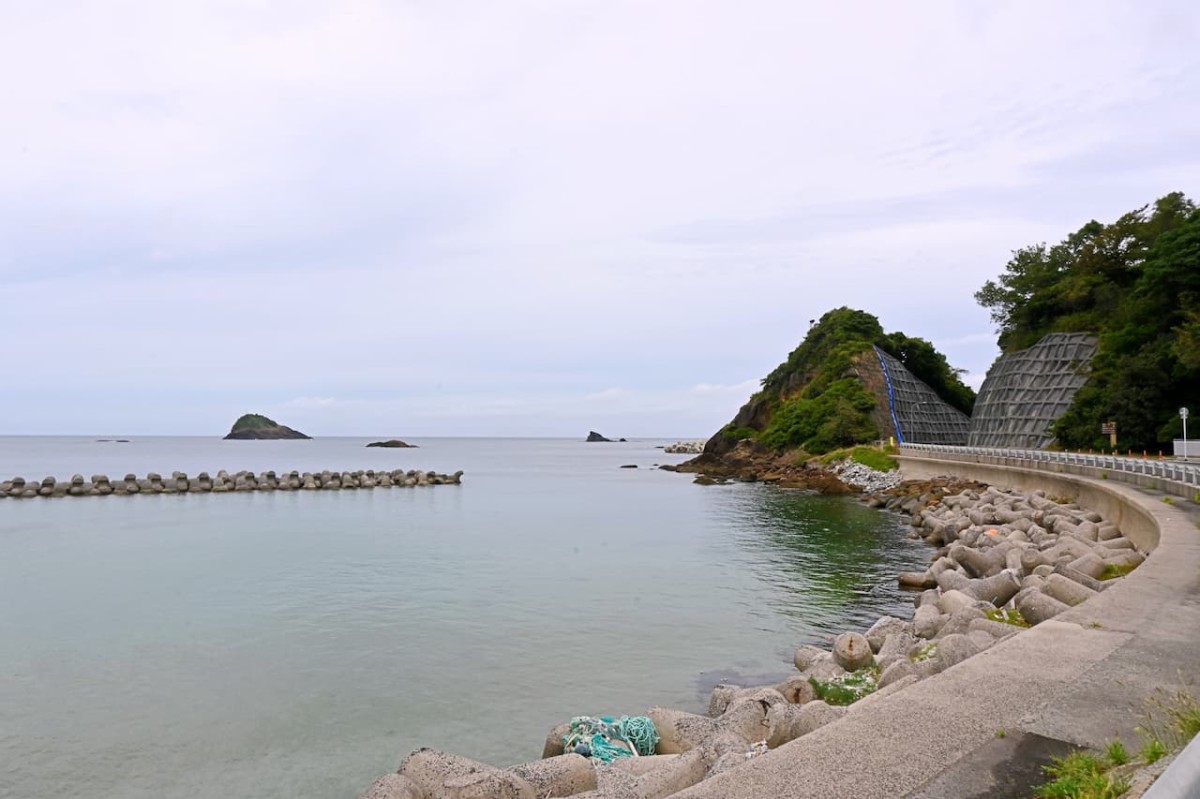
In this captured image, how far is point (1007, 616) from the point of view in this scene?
1052cm

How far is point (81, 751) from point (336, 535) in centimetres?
2055

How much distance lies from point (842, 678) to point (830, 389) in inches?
2694

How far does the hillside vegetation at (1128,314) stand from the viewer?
40.8 metres

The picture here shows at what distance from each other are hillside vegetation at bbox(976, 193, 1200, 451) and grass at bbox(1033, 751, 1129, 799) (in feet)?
133

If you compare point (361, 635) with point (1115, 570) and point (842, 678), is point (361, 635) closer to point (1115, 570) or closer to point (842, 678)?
point (842, 678)

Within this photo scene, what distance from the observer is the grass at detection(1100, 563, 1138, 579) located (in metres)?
12.6

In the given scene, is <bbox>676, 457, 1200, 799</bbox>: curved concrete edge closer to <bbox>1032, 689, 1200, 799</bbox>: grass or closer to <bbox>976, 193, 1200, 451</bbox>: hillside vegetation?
<bbox>1032, 689, 1200, 799</bbox>: grass

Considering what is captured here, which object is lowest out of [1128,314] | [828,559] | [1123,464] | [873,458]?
[828,559]

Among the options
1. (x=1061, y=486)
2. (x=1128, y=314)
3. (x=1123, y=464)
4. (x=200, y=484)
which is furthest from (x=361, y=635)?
(x=1128, y=314)

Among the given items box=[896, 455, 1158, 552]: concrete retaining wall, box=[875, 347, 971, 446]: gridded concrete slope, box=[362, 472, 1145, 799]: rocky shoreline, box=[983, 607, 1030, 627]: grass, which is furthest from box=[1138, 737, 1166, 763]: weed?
box=[875, 347, 971, 446]: gridded concrete slope

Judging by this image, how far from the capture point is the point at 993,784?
14.7 ft

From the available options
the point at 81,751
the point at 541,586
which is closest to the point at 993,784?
the point at 81,751

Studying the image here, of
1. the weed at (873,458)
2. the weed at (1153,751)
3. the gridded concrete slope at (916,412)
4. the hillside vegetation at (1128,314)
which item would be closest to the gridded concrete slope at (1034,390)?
the hillside vegetation at (1128,314)

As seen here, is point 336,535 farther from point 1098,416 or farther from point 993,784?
point 1098,416
